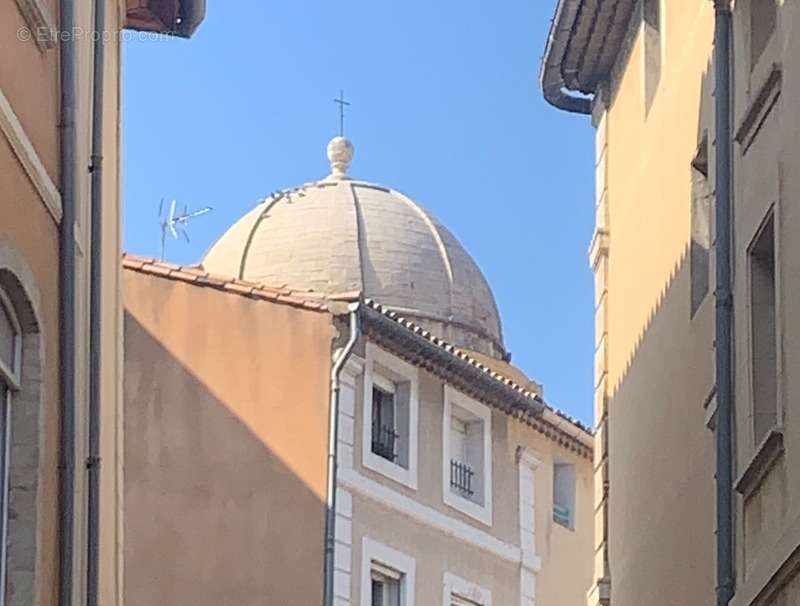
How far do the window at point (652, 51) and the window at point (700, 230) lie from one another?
7.58ft

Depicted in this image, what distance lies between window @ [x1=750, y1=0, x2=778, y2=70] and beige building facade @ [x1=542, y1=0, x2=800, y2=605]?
0.04 ft

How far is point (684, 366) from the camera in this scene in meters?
16.9

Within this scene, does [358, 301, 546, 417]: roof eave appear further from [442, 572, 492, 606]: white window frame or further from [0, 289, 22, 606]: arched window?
[0, 289, 22, 606]: arched window

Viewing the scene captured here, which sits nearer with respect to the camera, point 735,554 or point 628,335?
point 735,554

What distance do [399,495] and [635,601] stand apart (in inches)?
568

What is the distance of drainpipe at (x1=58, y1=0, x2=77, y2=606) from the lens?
13.1m

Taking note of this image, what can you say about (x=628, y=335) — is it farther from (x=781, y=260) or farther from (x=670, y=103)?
(x=781, y=260)

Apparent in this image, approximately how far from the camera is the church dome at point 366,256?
125 feet

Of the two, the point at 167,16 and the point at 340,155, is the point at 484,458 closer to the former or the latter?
the point at 340,155

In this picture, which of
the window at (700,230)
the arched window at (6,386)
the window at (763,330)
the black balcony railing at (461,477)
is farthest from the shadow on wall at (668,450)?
the black balcony railing at (461,477)

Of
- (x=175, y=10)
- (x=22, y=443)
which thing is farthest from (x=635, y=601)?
(x=22, y=443)

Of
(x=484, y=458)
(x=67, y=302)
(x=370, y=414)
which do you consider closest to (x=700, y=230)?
(x=67, y=302)

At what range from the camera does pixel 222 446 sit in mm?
31250

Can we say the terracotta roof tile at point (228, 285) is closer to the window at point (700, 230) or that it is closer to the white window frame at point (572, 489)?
the white window frame at point (572, 489)
